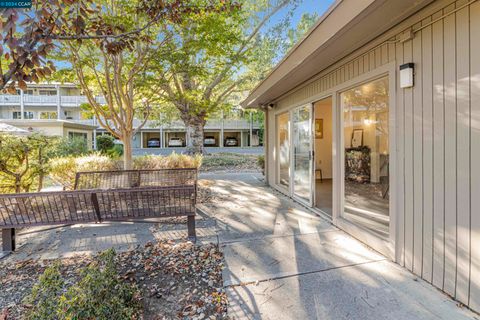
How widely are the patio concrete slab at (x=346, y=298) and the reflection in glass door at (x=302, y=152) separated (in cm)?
278

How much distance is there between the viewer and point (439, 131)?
2.39m

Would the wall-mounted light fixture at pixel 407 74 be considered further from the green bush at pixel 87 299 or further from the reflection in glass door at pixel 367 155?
the green bush at pixel 87 299

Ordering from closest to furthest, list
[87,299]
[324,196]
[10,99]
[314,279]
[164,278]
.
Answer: [87,299] → [314,279] → [164,278] → [324,196] → [10,99]

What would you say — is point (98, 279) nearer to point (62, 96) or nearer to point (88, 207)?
point (88, 207)

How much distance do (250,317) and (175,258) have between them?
141 centimetres

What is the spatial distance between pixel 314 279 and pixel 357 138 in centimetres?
239

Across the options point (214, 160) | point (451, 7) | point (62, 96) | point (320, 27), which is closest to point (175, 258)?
point (320, 27)

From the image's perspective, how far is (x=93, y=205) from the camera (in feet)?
11.7

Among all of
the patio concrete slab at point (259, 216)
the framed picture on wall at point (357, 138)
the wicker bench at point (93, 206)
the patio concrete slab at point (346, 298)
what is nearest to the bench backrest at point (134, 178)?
the patio concrete slab at point (259, 216)

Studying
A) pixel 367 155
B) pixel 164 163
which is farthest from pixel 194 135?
pixel 367 155

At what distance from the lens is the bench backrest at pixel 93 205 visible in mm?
3395

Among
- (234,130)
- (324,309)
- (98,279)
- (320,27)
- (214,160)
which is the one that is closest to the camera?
(98,279)

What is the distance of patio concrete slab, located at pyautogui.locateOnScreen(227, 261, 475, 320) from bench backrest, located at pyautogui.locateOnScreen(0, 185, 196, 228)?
172 cm

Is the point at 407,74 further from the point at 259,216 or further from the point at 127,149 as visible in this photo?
the point at 127,149
